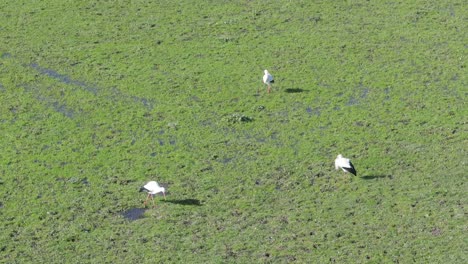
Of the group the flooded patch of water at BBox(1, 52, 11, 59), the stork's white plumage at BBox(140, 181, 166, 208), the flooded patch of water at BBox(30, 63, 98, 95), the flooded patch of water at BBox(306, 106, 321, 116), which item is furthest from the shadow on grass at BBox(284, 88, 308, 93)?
the flooded patch of water at BBox(1, 52, 11, 59)

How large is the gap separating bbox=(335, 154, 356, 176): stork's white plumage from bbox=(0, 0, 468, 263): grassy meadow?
1.30 ft

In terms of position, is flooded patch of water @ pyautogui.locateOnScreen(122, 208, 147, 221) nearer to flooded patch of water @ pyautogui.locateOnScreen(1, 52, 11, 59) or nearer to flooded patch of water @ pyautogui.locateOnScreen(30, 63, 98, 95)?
flooded patch of water @ pyautogui.locateOnScreen(30, 63, 98, 95)

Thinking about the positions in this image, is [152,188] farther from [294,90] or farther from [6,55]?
[6,55]

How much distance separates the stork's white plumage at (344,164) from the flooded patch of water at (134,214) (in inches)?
204

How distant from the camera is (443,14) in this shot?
3431 centimetres

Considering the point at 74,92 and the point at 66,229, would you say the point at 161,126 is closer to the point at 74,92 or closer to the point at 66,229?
the point at 74,92

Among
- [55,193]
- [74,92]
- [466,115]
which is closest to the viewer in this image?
[55,193]

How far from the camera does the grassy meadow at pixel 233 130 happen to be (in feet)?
70.1

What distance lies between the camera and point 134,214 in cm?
2256

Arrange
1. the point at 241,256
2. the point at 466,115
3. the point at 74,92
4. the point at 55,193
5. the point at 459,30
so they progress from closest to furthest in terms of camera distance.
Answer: the point at 241,256
the point at 55,193
the point at 466,115
the point at 74,92
the point at 459,30

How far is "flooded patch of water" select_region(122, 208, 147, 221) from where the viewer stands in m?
22.4

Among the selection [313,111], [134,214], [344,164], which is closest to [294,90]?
[313,111]

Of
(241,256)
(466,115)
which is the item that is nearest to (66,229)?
(241,256)

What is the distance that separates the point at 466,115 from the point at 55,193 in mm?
12175
